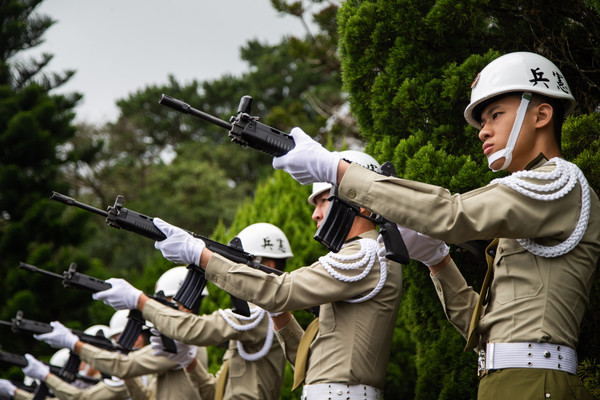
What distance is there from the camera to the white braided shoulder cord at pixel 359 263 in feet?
14.0

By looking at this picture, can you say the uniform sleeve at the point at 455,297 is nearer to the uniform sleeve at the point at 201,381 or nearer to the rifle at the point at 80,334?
the uniform sleeve at the point at 201,381

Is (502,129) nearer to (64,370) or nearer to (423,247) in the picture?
(423,247)

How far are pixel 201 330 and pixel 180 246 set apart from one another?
1408mm

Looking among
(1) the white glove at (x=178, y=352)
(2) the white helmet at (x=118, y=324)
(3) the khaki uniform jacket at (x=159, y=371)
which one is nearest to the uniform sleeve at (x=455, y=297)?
(1) the white glove at (x=178, y=352)

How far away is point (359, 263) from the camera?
4.34m

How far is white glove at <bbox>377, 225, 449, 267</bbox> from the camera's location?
3996mm

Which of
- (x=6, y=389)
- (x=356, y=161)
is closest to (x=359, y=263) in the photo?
(x=356, y=161)

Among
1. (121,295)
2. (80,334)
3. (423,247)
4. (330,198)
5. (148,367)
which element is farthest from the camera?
(80,334)

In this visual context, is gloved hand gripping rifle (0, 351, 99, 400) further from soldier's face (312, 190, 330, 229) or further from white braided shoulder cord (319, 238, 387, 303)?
white braided shoulder cord (319, 238, 387, 303)

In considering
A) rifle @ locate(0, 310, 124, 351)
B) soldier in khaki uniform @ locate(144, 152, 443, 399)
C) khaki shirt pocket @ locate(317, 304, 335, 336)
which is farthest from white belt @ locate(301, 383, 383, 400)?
rifle @ locate(0, 310, 124, 351)

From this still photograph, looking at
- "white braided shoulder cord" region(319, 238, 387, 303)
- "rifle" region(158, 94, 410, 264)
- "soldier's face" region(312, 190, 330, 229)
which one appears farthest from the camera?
"soldier's face" region(312, 190, 330, 229)

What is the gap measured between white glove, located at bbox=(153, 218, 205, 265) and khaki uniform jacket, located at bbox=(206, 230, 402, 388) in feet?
1.25

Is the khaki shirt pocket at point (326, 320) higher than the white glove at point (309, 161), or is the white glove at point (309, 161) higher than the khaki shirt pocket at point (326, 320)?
the white glove at point (309, 161)

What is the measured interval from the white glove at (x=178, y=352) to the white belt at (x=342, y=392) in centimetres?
292
